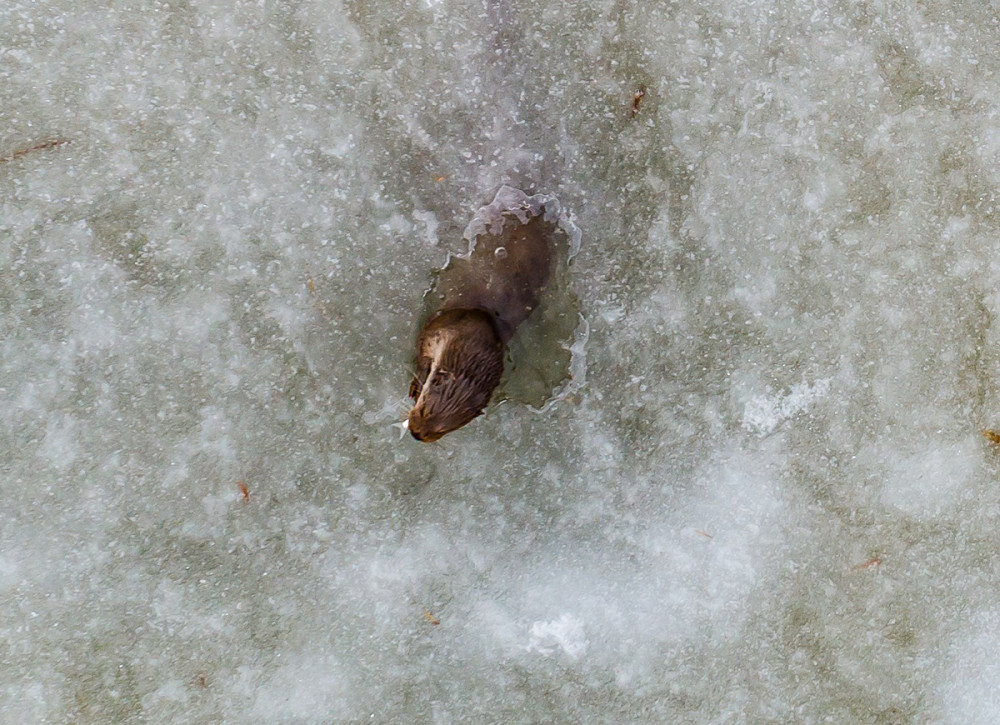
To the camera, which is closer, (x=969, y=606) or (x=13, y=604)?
(x=13, y=604)

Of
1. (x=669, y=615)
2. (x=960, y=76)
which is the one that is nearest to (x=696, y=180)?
(x=960, y=76)

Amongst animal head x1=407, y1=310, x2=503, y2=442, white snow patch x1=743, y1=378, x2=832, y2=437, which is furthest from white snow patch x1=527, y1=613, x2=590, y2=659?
white snow patch x1=743, y1=378, x2=832, y2=437

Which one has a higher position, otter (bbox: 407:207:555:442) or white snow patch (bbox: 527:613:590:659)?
otter (bbox: 407:207:555:442)

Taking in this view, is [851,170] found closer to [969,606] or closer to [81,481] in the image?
[969,606]

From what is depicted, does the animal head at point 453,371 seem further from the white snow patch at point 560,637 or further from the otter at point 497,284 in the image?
the white snow patch at point 560,637

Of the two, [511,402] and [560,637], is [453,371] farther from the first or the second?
[560,637]

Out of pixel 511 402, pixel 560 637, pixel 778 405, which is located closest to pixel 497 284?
pixel 511 402

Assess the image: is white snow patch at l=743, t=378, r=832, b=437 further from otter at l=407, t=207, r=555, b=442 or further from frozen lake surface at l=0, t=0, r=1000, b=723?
otter at l=407, t=207, r=555, b=442
